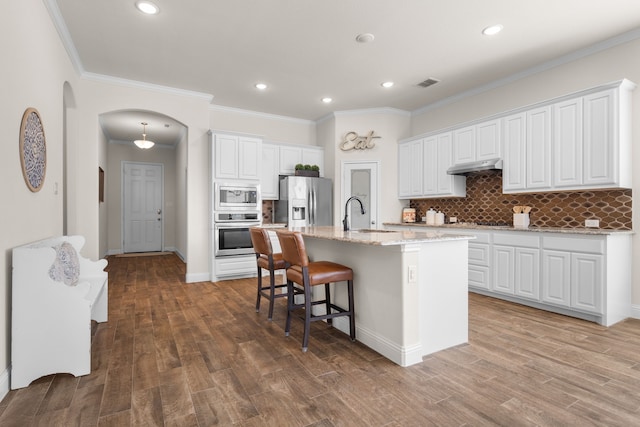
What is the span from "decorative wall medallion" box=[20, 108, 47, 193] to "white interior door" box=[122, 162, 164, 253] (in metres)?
6.26

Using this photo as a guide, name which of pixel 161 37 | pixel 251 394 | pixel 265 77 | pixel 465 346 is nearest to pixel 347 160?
pixel 265 77

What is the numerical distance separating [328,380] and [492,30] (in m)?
3.63

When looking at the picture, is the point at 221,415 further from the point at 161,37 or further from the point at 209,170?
the point at 209,170

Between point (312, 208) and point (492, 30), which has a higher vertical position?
point (492, 30)

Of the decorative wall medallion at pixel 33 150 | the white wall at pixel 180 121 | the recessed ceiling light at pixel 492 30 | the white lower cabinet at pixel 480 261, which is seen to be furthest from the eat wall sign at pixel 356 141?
the decorative wall medallion at pixel 33 150

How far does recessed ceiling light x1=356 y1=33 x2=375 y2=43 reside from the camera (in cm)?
355

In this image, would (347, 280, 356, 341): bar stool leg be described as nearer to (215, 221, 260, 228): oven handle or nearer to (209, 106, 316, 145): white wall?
(215, 221, 260, 228): oven handle

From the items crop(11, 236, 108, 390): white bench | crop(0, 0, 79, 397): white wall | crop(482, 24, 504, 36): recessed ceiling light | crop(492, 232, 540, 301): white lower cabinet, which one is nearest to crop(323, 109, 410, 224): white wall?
crop(492, 232, 540, 301): white lower cabinet

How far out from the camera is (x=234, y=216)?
5328mm

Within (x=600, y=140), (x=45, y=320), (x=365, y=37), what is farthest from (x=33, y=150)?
(x=600, y=140)

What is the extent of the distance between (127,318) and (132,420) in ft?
6.33

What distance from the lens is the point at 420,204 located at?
6.12 m

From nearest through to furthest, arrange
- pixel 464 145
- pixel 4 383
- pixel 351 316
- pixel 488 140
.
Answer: pixel 4 383 → pixel 351 316 → pixel 488 140 → pixel 464 145

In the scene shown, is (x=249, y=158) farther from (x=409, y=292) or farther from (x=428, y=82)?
(x=409, y=292)
